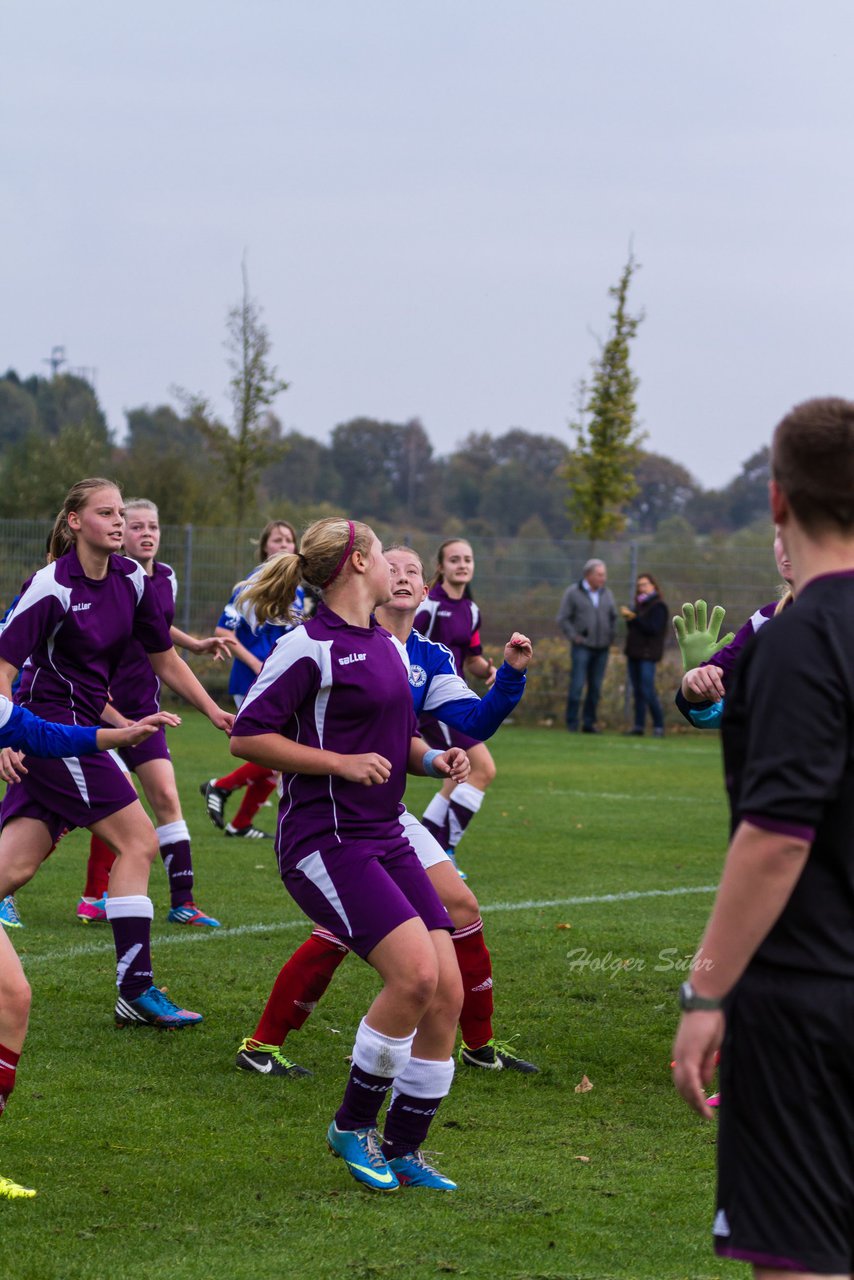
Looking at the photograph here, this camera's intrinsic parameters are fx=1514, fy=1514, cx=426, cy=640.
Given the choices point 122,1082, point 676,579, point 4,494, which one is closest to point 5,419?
point 4,494

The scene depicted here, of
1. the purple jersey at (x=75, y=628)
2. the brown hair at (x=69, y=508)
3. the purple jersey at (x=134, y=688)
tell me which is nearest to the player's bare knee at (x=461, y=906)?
the purple jersey at (x=75, y=628)

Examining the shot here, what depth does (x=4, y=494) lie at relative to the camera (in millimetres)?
36125

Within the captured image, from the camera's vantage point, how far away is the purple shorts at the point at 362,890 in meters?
4.35

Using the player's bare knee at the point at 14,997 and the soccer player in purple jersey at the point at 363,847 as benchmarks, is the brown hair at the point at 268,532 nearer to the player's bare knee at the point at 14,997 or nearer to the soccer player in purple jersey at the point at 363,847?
the soccer player in purple jersey at the point at 363,847

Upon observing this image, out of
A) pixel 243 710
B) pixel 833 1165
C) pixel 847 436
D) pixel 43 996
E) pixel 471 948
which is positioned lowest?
pixel 43 996

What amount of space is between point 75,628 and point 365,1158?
2868 millimetres

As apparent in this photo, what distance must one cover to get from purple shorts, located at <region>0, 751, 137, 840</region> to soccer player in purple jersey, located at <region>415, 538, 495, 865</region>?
11.7 ft

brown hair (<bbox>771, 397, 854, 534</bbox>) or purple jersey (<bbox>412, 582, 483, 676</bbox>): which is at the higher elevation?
brown hair (<bbox>771, 397, 854, 534</bbox>)

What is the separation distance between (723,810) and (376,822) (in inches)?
390

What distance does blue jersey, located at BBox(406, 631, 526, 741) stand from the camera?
5172 mm

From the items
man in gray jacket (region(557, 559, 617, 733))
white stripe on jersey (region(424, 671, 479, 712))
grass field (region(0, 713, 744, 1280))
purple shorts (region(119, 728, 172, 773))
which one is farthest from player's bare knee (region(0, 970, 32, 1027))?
man in gray jacket (region(557, 559, 617, 733))

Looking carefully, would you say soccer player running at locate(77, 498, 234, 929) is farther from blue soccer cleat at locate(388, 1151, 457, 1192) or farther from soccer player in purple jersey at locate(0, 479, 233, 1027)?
blue soccer cleat at locate(388, 1151, 457, 1192)

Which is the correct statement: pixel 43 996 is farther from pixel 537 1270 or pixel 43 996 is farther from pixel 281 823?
pixel 537 1270

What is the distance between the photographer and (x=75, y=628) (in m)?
6.47
